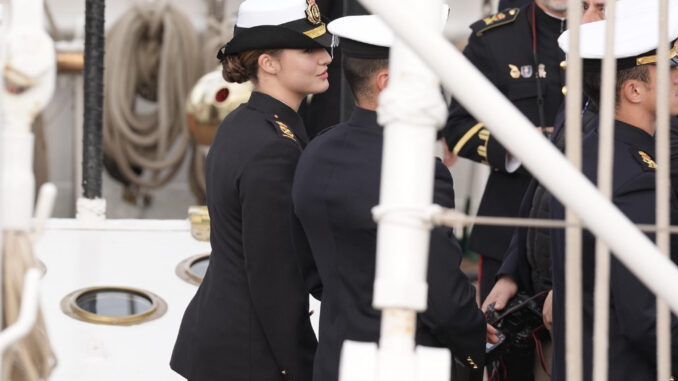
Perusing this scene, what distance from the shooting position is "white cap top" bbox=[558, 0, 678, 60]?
2020mm

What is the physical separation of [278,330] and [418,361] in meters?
0.97

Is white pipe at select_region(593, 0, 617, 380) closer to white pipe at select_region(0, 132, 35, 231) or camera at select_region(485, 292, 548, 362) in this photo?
white pipe at select_region(0, 132, 35, 231)

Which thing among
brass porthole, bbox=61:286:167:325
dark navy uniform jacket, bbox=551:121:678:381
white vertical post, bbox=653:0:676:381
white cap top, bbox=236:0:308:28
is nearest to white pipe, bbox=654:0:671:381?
white vertical post, bbox=653:0:676:381

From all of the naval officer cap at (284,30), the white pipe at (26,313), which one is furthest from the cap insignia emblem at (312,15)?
the white pipe at (26,313)

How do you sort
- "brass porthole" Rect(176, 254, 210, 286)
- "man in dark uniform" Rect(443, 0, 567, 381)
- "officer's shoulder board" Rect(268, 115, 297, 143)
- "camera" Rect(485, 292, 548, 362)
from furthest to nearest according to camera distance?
"brass porthole" Rect(176, 254, 210, 286) → "man in dark uniform" Rect(443, 0, 567, 381) → "camera" Rect(485, 292, 548, 362) → "officer's shoulder board" Rect(268, 115, 297, 143)

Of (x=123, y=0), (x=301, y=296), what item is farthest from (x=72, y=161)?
(x=301, y=296)

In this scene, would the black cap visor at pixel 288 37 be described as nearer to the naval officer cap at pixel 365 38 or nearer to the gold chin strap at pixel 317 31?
the gold chin strap at pixel 317 31

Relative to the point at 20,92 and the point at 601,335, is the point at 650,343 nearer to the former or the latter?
the point at 601,335

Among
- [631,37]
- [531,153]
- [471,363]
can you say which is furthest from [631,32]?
[531,153]

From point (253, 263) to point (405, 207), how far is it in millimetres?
961

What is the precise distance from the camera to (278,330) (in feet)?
7.09

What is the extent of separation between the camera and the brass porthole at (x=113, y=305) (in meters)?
3.20

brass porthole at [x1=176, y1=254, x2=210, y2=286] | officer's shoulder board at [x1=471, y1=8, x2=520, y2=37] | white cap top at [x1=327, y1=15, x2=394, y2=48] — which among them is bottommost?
brass porthole at [x1=176, y1=254, x2=210, y2=286]

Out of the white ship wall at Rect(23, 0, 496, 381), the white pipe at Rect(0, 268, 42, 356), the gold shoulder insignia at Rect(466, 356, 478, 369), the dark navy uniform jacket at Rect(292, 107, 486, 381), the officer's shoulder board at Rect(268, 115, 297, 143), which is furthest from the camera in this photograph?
the white ship wall at Rect(23, 0, 496, 381)
